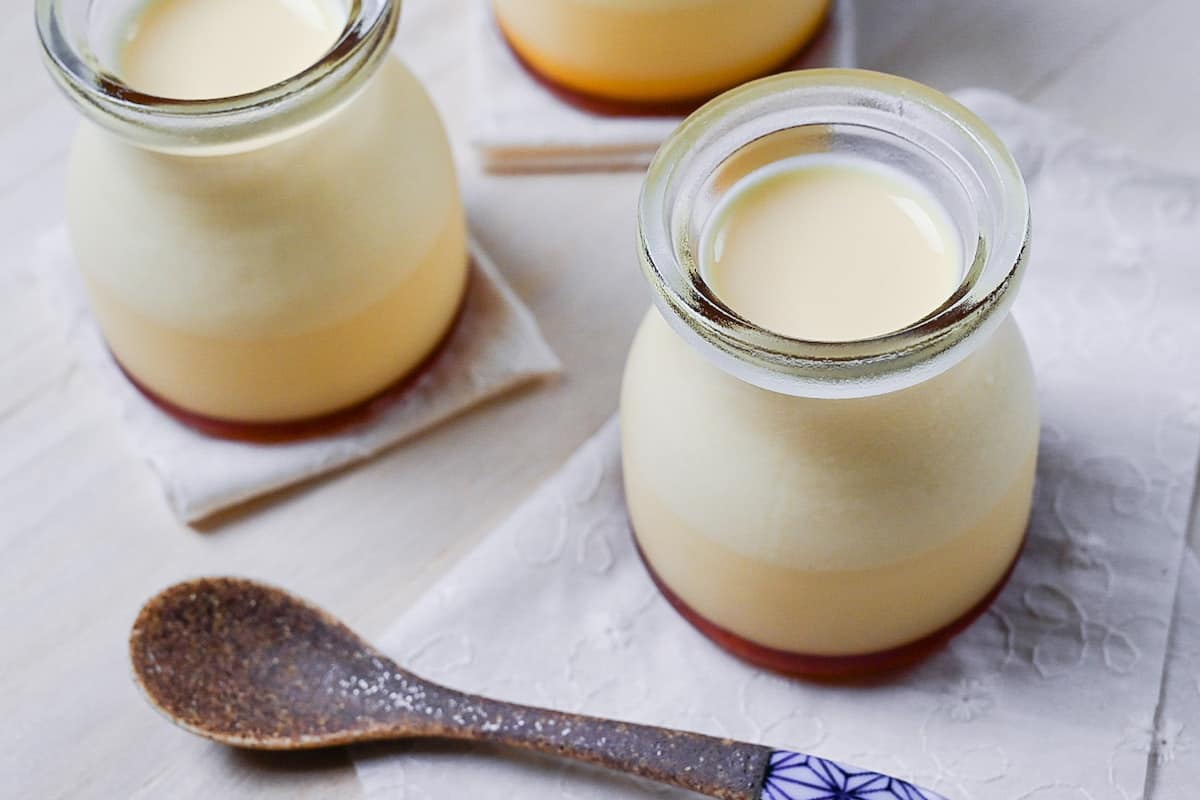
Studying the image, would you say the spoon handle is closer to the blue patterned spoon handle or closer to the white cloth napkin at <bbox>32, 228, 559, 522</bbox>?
the blue patterned spoon handle

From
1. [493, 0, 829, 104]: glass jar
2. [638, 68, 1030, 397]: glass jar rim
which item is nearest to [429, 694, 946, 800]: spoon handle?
[638, 68, 1030, 397]: glass jar rim

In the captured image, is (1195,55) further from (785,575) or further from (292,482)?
(292,482)

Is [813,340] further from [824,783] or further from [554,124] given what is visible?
[554,124]

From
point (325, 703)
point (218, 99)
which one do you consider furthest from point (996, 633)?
point (218, 99)

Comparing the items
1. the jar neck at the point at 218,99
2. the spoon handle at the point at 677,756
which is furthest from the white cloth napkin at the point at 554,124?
the spoon handle at the point at 677,756

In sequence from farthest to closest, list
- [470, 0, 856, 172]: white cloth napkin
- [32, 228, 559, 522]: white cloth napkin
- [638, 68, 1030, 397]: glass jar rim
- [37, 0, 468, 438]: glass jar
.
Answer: [470, 0, 856, 172]: white cloth napkin
[32, 228, 559, 522]: white cloth napkin
[37, 0, 468, 438]: glass jar
[638, 68, 1030, 397]: glass jar rim

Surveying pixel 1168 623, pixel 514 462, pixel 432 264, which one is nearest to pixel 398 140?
pixel 432 264
